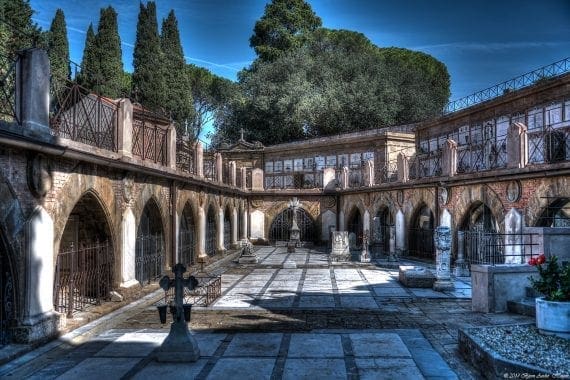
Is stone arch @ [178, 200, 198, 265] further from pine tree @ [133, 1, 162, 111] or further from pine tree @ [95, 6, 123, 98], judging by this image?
pine tree @ [133, 1, 162, 111]

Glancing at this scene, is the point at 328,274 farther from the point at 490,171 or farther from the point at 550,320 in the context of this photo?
the point at 550,320

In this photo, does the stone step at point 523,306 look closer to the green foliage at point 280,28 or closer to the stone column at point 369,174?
the stone column at point 369,174

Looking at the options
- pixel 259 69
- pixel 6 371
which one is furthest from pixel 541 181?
pixel 259 69

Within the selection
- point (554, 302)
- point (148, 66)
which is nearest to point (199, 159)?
point (554, 302)

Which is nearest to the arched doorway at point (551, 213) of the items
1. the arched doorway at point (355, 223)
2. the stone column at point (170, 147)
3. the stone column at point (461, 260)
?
the stone column at point (461, 260)

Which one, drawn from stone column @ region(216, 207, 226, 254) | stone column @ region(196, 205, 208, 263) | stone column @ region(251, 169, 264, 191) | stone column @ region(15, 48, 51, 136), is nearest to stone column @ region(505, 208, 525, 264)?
stone column @ region(196, 205, 208, 263)

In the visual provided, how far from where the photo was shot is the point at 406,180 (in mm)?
23078

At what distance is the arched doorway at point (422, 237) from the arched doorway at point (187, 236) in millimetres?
9707

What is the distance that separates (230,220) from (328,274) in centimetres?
1179

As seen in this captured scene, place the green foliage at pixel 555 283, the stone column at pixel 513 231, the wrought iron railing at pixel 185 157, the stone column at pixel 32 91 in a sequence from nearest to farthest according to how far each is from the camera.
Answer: the green foliage at pixel 555 283 < the stone column at pixel 32 91 < the stone column at pixel 513 231 < the wrought iron railing at pixel 185 157

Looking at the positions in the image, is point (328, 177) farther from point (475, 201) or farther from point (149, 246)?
point (149, 246)

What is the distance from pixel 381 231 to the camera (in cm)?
2709

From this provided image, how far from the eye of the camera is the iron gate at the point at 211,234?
2387 centimetres

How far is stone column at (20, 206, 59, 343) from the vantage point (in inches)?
337
